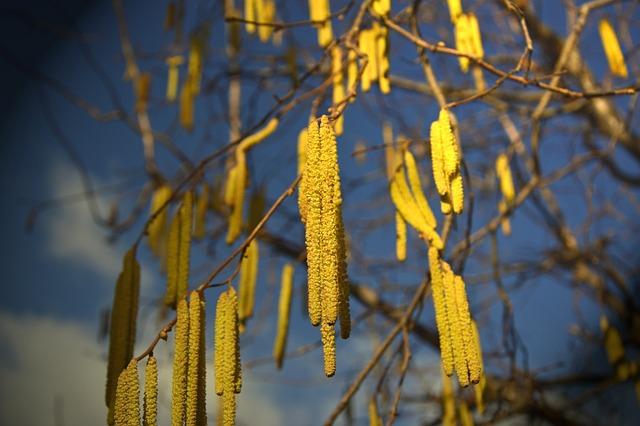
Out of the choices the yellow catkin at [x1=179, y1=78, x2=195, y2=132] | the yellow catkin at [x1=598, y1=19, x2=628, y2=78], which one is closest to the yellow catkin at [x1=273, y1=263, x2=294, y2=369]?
the yellow catkin at [x1=179, y1=78, x2=195, y2=132]

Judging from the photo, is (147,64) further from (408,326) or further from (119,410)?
(119,410)

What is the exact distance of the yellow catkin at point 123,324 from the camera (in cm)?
67

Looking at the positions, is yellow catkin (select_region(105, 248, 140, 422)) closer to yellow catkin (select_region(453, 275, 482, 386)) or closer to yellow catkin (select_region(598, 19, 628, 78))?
yellow catkin (select_region(453, 275, 482, 386))

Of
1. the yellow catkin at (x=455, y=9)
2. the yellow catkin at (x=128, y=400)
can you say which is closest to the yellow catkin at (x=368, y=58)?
the yellow catkin at (x=455, y=9)

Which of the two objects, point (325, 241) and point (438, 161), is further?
point (438, 161)

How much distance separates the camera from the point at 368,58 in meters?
0.89

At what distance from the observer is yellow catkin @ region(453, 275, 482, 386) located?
61cm

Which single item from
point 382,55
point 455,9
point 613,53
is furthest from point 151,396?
point 613,53

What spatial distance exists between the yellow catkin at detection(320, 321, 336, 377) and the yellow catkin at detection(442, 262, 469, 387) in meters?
0.16

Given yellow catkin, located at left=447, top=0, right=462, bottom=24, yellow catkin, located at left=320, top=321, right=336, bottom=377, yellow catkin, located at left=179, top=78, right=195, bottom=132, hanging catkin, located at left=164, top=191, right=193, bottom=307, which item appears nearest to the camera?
yellow catkin, located at left=320, top=321, right=336, bottom=377

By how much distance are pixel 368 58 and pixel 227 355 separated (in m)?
0.50

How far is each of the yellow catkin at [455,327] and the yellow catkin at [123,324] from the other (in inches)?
13.7

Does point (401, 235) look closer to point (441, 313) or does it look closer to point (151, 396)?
point (441, 313)

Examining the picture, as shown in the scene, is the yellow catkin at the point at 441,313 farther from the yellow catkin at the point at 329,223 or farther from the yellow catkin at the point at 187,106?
the yellow catkin at the point at 187,106
